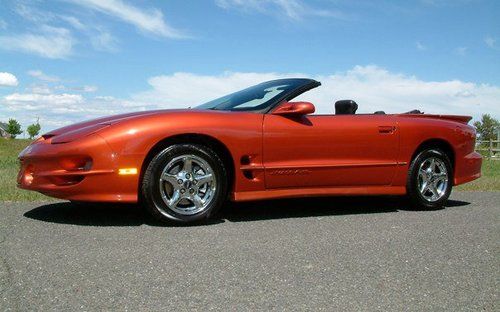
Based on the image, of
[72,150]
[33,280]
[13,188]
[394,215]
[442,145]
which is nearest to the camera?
[33,280]

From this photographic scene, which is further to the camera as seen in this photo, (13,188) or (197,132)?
(13,188)

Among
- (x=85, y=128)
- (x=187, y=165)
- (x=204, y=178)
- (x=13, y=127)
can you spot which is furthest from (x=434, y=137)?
(x=13, y=127)

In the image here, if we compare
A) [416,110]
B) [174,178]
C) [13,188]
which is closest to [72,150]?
[174,178]

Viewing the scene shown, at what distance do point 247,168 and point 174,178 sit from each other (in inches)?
25.5

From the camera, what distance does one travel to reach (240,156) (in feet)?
14.7

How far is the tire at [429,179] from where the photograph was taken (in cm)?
539

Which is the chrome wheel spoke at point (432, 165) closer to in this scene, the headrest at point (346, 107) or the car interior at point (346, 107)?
the car interior at point (346, 107)

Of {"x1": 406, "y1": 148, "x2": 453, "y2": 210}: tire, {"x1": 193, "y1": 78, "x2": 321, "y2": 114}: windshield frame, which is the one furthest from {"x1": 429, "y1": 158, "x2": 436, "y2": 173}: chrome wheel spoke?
{"x1": 193, "y1": 78, "x2": 321, "y2": 114}: windshield frame

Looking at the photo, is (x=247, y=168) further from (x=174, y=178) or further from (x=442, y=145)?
(x=442, y=145)

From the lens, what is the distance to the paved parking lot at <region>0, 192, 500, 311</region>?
244 cm

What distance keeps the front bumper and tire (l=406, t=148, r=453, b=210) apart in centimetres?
288

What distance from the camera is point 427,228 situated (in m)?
4.30

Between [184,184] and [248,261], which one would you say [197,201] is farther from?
[248,261]

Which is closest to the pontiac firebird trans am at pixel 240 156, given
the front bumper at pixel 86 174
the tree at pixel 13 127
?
the front bumper at pixel 86 174
